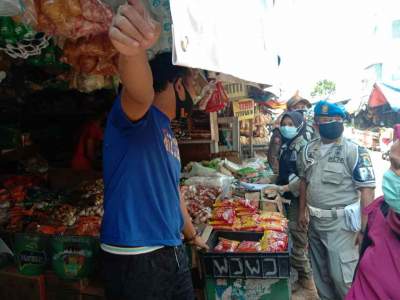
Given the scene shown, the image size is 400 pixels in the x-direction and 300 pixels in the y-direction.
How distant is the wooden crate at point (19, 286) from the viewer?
2816 mm

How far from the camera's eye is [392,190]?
1767 mm

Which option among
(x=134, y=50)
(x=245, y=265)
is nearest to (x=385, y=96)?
(x=245, y=265)

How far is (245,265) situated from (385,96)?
1546cm

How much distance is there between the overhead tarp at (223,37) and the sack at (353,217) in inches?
65.8

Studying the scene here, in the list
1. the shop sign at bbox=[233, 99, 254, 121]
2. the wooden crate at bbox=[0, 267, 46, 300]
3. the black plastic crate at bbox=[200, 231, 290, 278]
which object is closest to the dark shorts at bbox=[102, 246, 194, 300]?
the black plastic crate at bbox=[200, 231, 290, 278]

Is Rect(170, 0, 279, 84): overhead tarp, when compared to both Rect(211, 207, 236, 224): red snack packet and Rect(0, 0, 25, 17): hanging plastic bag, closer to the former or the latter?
Rect(0, 0, 25, 17): hanging plastic bag

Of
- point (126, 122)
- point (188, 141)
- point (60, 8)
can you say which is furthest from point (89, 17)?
point (188, 141)

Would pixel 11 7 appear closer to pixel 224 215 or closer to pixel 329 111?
pixel 224 215

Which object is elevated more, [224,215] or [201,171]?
A: [201,171]

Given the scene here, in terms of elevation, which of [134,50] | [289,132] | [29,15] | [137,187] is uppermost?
[29,15]

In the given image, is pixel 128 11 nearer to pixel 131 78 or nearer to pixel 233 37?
pixel 131 78

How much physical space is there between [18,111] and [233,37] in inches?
213

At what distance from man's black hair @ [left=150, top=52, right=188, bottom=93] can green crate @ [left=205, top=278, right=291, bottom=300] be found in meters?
1.57

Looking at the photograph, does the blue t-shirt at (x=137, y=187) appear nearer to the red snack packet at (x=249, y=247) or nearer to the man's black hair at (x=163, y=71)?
the man's black hair at (x=163, y=71)
